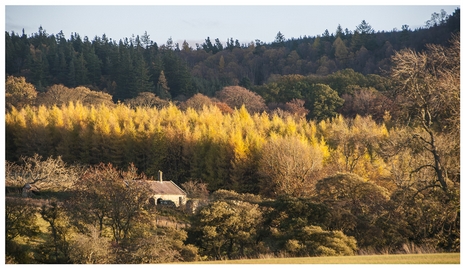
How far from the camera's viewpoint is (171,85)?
7794cm

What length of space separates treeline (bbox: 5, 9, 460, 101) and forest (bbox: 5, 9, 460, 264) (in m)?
0.28

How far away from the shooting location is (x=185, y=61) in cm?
9088

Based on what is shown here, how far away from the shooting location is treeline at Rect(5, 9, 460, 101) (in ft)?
245

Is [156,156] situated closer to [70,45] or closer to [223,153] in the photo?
[223,153]

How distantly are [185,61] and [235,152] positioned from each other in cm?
5148

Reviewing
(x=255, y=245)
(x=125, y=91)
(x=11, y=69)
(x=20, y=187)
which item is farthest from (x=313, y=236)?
(x=11, y=69)

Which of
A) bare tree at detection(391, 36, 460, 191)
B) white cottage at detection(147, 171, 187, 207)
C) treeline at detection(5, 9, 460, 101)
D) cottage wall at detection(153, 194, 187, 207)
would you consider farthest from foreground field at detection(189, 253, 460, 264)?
treeline at detection(5, 9, 460, 101)

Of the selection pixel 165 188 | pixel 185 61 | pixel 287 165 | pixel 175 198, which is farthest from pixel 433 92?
pixel 185 61

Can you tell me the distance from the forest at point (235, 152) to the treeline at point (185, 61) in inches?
10.8

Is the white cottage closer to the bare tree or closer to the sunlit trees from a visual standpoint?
the sunlit trees

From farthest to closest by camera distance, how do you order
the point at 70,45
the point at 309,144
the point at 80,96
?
the point at 70,45
the point at 80,96
the point at 309,144

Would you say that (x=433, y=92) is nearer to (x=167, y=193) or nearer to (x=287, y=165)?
(x=167, y=193)

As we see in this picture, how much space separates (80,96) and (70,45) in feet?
69.0

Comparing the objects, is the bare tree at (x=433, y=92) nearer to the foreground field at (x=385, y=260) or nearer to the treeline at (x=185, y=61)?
the foreground field at (x=385, y=260)
